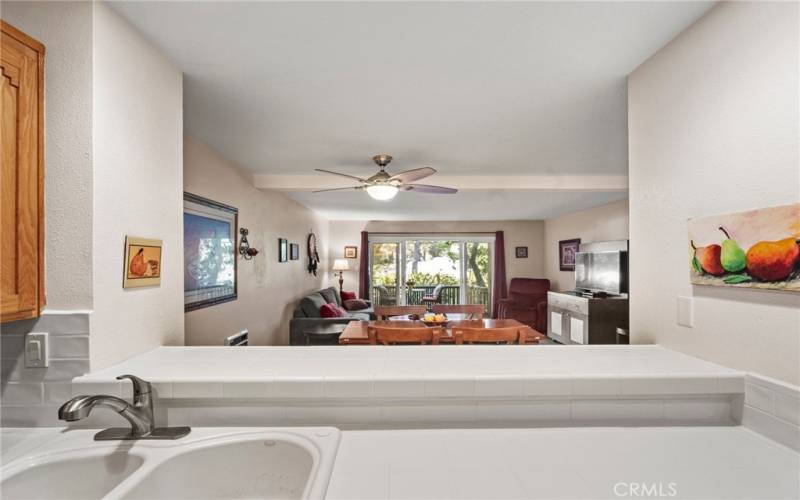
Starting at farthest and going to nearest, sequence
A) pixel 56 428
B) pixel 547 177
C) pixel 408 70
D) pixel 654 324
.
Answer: pixel 547 177 < pixel 408 70 < pixel 654 324 < pixel 56 428

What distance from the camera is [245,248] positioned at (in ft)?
11.6

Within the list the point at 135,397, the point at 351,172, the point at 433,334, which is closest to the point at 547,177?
the point at 351,172

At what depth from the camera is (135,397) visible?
1073 millimetres

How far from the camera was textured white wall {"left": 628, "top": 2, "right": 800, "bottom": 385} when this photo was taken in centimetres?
103

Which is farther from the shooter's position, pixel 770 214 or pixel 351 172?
pixel 351 172

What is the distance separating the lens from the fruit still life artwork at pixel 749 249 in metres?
0.99

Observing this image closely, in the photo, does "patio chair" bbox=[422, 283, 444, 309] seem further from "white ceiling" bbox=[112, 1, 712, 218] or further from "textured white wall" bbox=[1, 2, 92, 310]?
"textured white wall" bbox=[1, 2, 92, 310]

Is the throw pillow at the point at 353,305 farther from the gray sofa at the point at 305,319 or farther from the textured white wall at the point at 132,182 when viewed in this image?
the textured white wall at the point at 132,182

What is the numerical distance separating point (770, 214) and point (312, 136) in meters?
2.46

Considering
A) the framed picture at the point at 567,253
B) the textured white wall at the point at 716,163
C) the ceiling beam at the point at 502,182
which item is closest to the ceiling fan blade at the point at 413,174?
the ceiling beam at the point at 502,182

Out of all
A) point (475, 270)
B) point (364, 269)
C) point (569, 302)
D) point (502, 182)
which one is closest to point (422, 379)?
point (502, 182)

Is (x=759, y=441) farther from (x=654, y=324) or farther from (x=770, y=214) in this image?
(x=770, y=214)

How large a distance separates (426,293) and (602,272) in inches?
147

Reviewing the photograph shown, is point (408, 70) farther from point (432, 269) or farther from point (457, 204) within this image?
point (432, 269)
